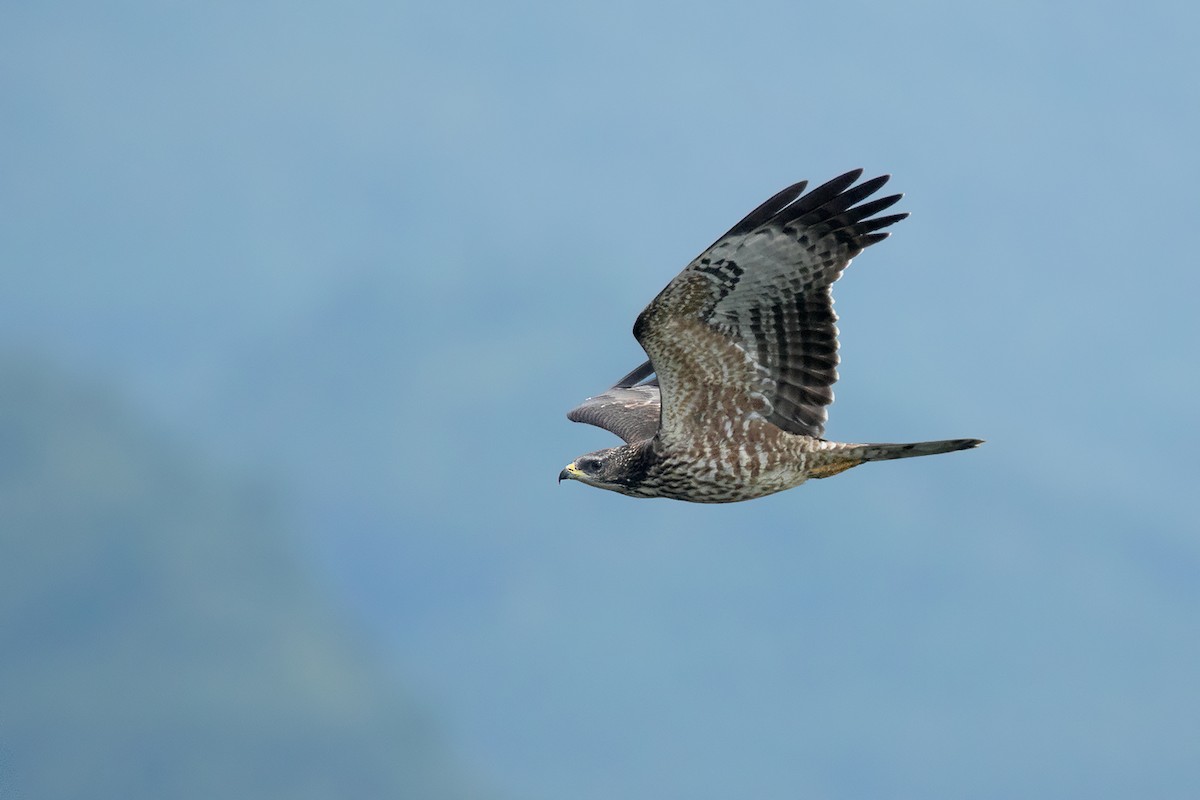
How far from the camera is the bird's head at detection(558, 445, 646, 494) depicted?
514 inches

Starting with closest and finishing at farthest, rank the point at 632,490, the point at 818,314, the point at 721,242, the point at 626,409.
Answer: the point at 721,242, the point at 818,314, the point at 632,490, the point at 626,409

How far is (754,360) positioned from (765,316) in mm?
411

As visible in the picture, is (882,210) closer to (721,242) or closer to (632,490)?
(721,242)

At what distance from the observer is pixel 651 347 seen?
1225cm

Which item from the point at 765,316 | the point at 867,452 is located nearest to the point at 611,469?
the point at 765,316

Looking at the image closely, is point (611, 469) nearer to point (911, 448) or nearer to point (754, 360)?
point (754, 360)

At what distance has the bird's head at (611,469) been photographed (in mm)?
13055

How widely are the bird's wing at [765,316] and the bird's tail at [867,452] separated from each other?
0.73ft

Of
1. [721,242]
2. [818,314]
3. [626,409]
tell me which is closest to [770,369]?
[818,314]

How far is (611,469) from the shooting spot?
519 inches

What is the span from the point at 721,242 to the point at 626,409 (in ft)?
13.6

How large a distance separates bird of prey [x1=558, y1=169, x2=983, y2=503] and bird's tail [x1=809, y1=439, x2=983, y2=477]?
0.04 feet

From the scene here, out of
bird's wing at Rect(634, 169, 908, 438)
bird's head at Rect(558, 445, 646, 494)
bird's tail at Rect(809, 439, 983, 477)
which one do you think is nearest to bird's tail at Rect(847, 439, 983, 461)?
bird's tail at Rect(809, 439, 983, 477)

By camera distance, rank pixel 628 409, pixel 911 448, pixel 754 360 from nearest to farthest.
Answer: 1. pixel 911 448
2. pixel 754 360
3. pixel 628 409
